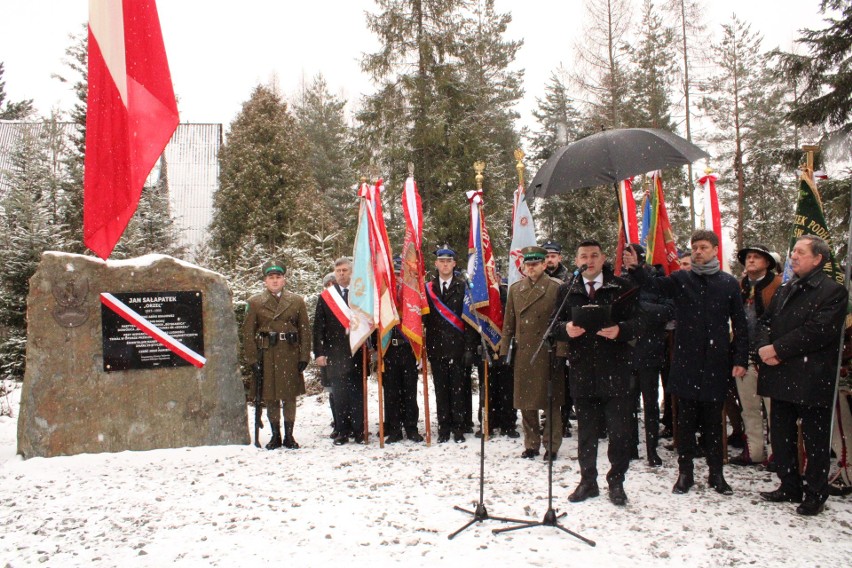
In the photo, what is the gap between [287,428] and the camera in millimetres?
6715

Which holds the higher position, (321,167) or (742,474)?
(321,167)

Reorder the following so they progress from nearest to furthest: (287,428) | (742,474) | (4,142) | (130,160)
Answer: (130,160) → (742,474) → (287,428) → (4,142)

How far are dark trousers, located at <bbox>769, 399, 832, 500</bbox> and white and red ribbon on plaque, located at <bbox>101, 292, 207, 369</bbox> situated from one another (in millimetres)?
5624

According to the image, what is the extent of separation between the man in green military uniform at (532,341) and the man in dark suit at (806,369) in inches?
78.3

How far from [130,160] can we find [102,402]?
377 centimetres

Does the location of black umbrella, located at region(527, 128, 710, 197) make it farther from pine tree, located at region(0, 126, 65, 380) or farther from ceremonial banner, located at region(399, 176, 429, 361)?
pine tree, located at region(0, 126, 65, 380)

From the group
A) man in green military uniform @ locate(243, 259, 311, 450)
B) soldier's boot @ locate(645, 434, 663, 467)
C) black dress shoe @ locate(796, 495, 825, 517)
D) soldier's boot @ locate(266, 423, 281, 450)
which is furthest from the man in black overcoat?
soldier's boot @ locate(266, 423, 281, 450)

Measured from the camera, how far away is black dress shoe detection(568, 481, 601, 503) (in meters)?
4.67

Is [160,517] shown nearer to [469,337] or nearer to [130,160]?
[130,160]

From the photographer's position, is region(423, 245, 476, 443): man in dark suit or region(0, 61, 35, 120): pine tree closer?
region(423, 245, 476, 443): man in dark suit

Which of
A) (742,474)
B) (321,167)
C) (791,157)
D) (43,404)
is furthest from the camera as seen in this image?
(321,167)

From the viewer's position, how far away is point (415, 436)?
7008mm

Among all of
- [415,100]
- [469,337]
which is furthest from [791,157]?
[469,337]

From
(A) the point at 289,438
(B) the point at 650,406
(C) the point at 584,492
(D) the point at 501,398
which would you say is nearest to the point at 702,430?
(B) the point at 650,406
